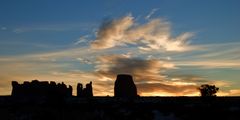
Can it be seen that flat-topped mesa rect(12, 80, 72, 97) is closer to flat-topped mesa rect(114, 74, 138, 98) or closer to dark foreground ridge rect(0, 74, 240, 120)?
flat-topped mesa rect(114, 74, 138, 98)

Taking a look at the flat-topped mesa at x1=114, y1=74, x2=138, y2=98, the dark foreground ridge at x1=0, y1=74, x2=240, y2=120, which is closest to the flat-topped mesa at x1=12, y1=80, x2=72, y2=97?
the flat-topped mesa at x1=114, y1=74, x2=138, y2=98

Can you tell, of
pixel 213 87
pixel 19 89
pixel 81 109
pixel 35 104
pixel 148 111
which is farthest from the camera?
pixel 19 89

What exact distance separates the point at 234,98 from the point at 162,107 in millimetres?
11516

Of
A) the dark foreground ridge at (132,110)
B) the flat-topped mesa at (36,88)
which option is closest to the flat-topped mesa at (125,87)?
the flat-topped mesa at (36,88)

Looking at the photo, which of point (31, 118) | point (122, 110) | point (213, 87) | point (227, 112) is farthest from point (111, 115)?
point (213, 87)

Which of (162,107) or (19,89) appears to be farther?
(19,89)

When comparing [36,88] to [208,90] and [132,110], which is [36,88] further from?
[132,110]

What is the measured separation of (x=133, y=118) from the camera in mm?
53719

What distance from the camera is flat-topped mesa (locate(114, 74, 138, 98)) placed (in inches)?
6193

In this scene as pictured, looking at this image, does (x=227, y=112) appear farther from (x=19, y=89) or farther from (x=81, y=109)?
(x=19, y=89)

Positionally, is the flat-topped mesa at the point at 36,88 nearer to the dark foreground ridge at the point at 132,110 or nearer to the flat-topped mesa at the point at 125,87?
the flat-topped mesa at the point at 125,87

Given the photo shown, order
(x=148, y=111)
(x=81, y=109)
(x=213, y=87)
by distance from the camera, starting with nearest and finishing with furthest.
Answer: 1. (x=148, y=111)
2. (x=81, y=109)
3. (x=213, y=87)

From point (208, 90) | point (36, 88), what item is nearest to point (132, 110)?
point (208, 90)

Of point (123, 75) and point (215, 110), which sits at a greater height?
point (123, 75)
